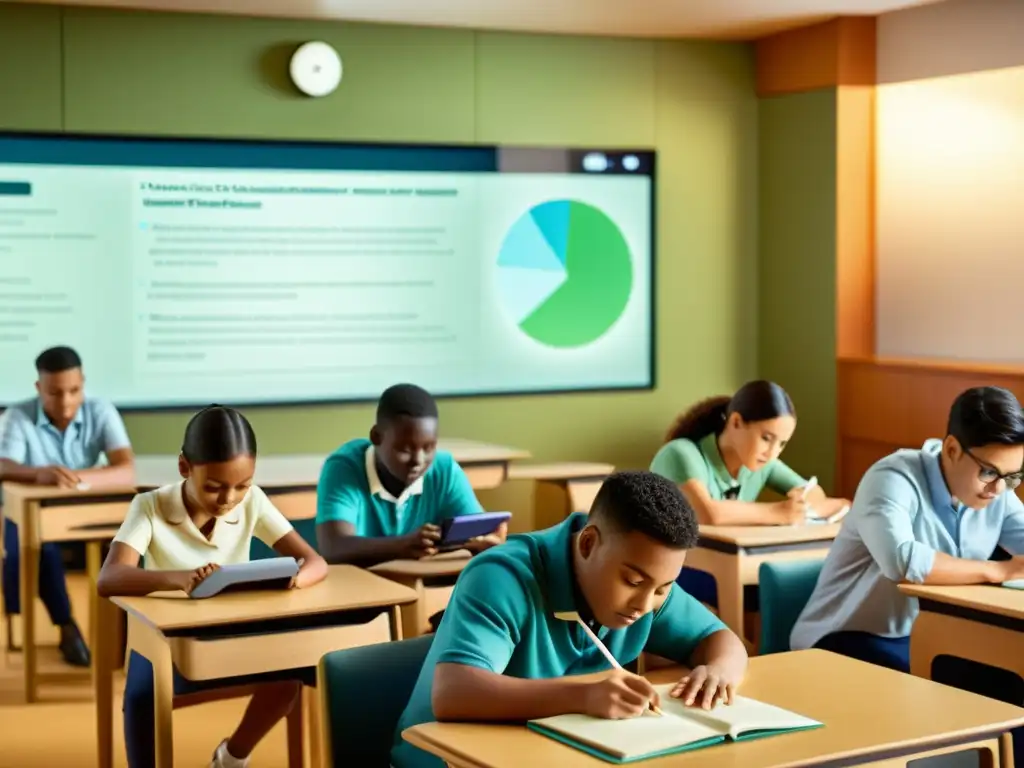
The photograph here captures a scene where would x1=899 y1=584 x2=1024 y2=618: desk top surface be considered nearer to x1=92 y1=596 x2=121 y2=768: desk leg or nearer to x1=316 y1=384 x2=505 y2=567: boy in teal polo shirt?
x1=316 y1=384 x2=505 y2=567: boy in teal polo shirt

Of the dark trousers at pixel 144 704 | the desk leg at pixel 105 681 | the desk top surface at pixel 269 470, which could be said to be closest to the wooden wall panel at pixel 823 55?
the desk top surface at pixel 269 470

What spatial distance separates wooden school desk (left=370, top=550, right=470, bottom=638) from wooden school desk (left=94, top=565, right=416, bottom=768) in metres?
0.36

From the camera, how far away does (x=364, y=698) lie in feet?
8.23

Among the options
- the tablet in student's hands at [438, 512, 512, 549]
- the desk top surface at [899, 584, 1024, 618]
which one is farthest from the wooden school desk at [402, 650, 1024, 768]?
the tablet in student's hands at [438, 512, 512, 549]

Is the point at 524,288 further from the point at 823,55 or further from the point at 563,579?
the point at 563,579

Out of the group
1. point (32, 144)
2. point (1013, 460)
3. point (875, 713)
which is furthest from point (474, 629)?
point (32, 144)

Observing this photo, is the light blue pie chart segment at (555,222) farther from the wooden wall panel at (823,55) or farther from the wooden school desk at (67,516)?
the wooden school desk at (67,516)

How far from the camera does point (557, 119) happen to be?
7785 millimetres

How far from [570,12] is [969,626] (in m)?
4.63

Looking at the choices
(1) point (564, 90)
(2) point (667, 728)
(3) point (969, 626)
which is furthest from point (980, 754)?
(1) point (564, 90)

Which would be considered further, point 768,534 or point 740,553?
point 768,534

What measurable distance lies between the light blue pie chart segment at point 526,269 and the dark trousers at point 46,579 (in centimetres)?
287

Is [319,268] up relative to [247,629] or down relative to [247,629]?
up

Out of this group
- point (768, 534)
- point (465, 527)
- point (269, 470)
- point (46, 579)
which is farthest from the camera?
point (269, 470)
